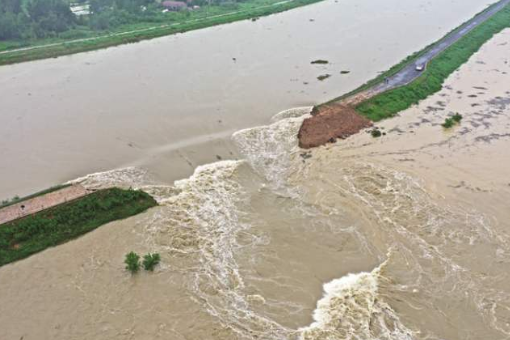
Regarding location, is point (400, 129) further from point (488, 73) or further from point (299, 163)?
point (488, 73)

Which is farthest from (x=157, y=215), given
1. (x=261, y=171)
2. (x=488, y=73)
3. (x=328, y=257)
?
(x=488, y=73)

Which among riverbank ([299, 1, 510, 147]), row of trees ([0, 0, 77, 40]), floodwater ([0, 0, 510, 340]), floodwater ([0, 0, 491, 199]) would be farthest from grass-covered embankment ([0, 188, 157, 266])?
row of trees ([0, 0, 77, 40])

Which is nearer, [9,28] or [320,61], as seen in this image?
[320,61]

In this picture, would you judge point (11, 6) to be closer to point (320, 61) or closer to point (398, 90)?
point (320, 61)

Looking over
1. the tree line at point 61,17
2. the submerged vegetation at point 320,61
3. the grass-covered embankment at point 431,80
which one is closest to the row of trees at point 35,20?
the tree line at point 61,17

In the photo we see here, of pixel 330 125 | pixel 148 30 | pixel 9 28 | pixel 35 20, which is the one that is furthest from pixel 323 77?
pixel 35 20

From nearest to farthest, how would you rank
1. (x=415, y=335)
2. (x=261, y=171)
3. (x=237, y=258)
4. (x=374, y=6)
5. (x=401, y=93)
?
(x=415, y=335) → (x=237, y=258) → (x=261, y=171) → (x=401, y=93) → (x=374, y=6)
